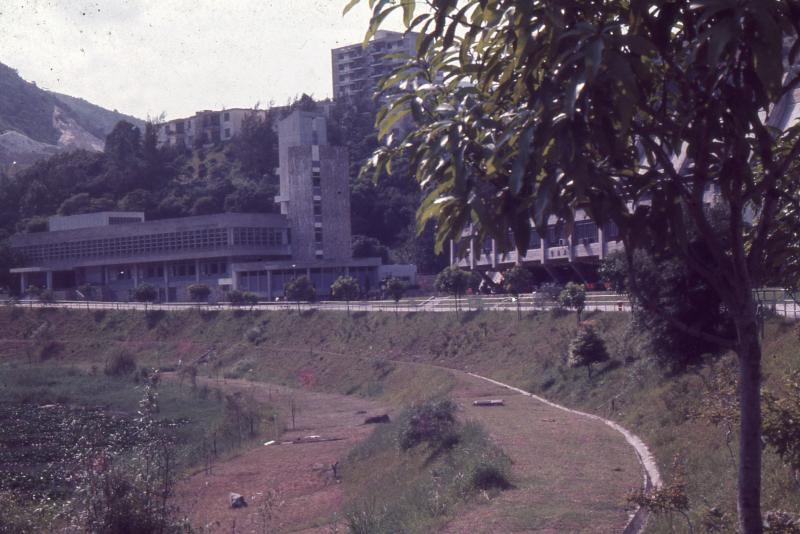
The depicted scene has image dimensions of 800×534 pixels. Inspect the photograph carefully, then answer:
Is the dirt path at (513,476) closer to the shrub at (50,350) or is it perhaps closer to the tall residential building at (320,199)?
the shrub at (50,350)

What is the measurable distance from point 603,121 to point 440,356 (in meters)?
39.7

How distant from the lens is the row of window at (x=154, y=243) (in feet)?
243

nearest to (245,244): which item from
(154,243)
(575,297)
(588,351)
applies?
(154,243)

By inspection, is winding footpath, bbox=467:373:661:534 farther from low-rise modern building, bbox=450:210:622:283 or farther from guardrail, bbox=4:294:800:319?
low-rise modern building, bbox=450:210:622:283

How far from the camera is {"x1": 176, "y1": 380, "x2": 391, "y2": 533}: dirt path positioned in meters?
17.1

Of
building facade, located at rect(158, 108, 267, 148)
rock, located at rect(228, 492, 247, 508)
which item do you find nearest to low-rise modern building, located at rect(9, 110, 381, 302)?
building facade, located at rect(158, 108, 267, 148)

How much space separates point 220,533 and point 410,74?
1332cm

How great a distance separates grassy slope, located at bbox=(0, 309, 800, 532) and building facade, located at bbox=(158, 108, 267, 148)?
6527 cm

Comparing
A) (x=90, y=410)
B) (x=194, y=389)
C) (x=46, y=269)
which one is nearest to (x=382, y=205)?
(x=46, y=269)

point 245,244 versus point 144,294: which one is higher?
point 245,244

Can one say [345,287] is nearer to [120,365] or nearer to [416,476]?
[120,365]

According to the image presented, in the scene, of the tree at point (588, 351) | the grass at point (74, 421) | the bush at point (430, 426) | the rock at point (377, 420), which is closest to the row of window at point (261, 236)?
the grass at point (74, 421)

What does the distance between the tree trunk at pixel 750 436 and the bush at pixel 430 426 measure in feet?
46.3

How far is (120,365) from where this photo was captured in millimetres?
50406
